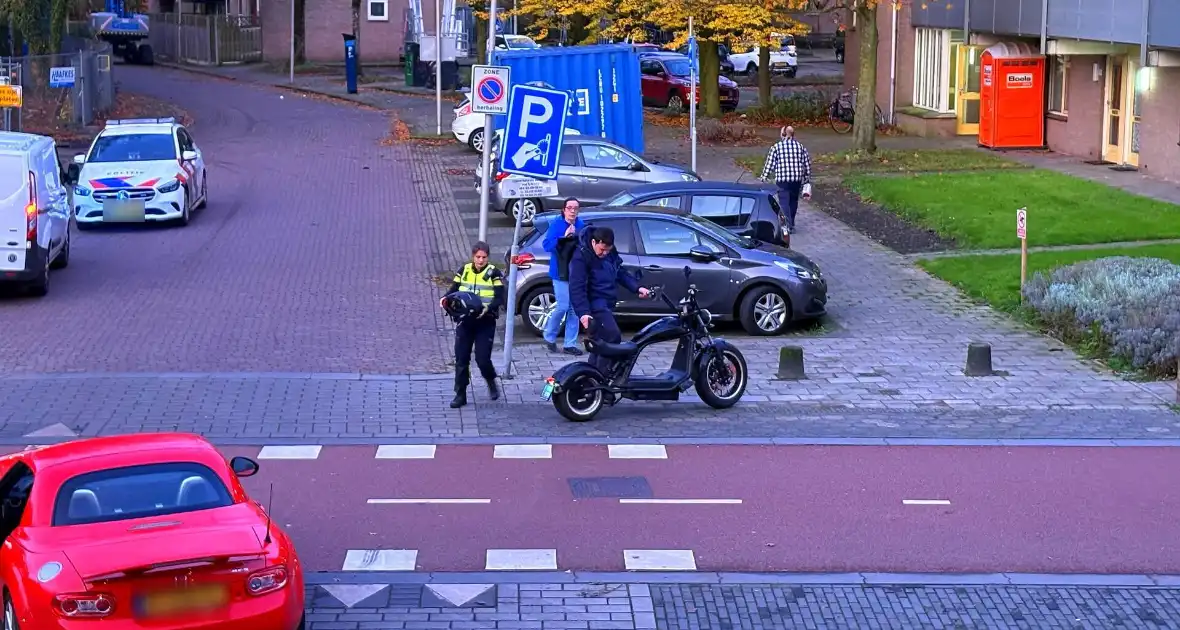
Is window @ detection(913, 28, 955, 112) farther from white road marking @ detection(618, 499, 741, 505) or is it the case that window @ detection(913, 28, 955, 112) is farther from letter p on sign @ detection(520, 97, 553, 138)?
white road marking @ detection(618, 499, 741, 505)

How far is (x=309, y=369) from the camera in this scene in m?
15.3

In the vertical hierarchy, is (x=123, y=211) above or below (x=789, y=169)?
below

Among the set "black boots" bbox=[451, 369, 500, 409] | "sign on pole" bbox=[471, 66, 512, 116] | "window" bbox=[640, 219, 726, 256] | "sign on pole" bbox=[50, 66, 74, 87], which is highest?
"sign on pole" bbox=[50, 66, 74, 87]

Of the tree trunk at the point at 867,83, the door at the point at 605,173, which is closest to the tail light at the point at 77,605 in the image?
the door at the point at 605,173

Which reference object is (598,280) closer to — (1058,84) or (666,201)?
(666,201)

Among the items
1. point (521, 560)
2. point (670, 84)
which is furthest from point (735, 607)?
point (670, 84)

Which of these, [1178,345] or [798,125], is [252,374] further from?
[798,125]

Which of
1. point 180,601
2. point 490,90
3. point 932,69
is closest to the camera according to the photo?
point 180,601

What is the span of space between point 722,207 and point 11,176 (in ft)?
29.7

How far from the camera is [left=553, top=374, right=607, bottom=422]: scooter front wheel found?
12789 millimetres

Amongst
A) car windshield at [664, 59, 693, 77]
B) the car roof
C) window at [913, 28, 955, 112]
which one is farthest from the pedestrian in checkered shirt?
car windshield at [664, 59, 693, 77]

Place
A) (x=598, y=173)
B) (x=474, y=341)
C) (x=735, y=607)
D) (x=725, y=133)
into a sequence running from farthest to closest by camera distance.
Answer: (x=725, y=133) → (x=598, y=173) → (x=474, y=341) → (x=735, y=607)

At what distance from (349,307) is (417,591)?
33.4ft

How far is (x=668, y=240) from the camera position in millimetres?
17141
